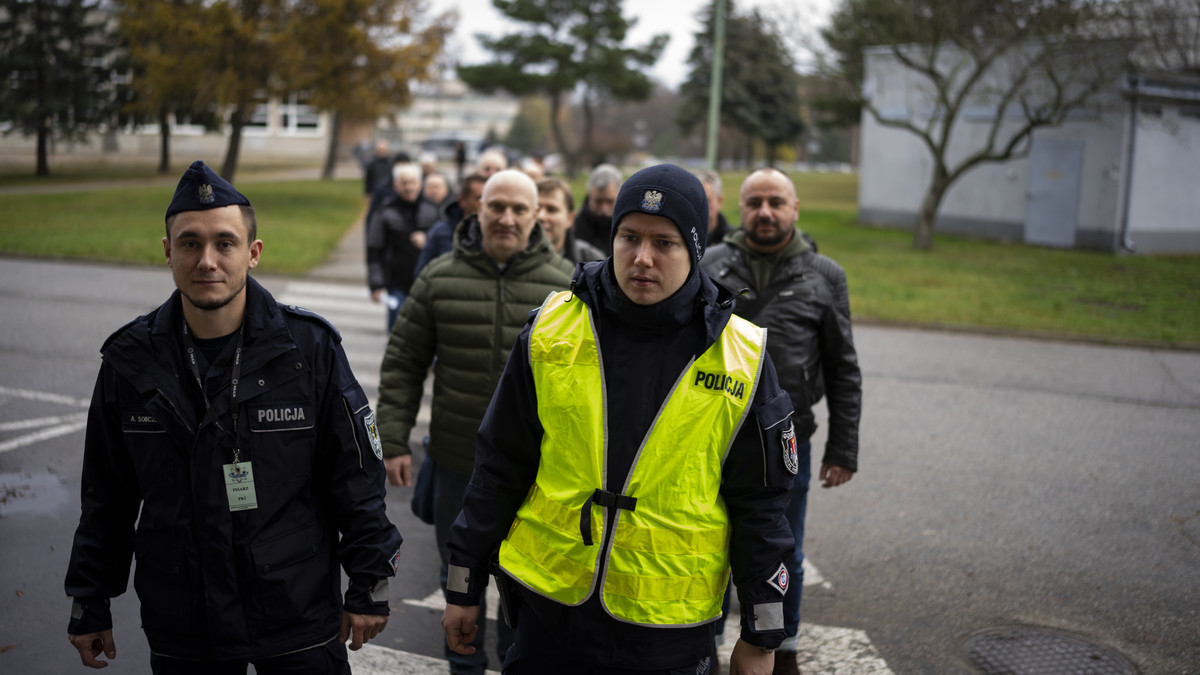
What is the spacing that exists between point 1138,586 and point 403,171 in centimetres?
720

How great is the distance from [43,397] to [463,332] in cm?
607

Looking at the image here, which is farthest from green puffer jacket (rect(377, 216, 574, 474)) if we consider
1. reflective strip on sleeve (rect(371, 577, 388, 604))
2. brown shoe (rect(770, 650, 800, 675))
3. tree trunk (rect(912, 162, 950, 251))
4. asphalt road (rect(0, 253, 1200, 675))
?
tree trunk (rect(912, 162, 950, 251))

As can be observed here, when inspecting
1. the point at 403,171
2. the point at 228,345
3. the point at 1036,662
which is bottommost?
the point at 1036,662

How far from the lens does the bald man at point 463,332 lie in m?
4.23

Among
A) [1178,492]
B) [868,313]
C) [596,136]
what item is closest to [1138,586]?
[1178,492]

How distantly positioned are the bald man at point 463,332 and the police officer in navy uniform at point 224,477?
1.29 metres

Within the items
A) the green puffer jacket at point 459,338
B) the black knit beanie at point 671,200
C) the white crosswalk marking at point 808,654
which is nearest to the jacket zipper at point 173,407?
the black knit beanie at point 671,200

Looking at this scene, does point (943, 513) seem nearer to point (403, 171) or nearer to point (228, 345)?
point (228, 345)

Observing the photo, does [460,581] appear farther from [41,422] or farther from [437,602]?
[41,422]

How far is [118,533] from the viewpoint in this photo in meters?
2.87

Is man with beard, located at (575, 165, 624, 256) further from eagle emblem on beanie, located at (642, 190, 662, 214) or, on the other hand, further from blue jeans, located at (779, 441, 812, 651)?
eagle emblem on beanie, located at (642, 190, 662, 214)

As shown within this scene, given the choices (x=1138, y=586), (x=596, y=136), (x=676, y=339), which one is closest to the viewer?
(x=676, y=339)

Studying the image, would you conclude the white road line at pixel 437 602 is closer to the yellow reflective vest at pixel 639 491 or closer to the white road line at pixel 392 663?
the white road line at pixel 392 663

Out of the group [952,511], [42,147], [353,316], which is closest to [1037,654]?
[952,511]
